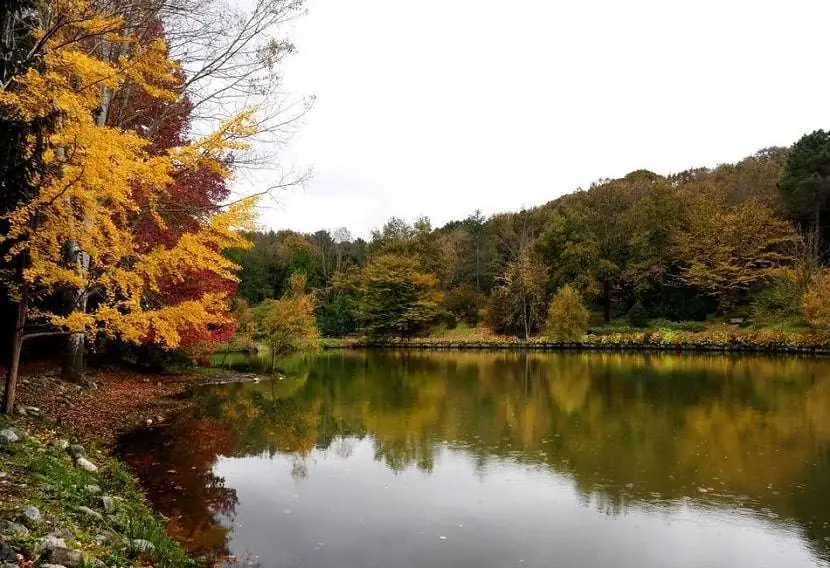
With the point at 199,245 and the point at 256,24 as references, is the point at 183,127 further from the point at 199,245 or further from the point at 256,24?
the point at 199,245

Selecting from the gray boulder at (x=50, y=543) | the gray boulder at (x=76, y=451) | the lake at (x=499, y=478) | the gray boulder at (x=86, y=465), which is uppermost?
the gray boulder at (x=50, y=543)

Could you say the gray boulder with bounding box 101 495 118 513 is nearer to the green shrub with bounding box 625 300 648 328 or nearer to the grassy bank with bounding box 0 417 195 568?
the grassy bank with bounding box 0 417 195 568

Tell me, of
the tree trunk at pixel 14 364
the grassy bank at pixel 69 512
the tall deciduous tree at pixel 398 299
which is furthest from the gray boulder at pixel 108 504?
the tall deciduous tree at pixel 398 299

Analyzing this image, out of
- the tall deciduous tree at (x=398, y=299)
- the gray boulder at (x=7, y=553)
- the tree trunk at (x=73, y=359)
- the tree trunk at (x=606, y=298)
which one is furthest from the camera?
the tall deciduous tree at (x=398, y=299)

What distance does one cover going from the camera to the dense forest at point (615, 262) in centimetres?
4178

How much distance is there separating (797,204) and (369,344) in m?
34.0

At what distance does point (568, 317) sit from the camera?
129 ft

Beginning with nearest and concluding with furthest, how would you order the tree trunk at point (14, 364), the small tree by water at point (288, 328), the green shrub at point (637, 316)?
the tree trunk at point (14, 364)
the small tree by water at point (288, 328)
the green shrub at point (637, 316)

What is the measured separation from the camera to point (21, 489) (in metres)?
5.16

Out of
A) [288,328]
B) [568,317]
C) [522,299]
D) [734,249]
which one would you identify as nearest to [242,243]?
[288,328]

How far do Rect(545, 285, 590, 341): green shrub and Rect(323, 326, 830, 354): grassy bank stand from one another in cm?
61

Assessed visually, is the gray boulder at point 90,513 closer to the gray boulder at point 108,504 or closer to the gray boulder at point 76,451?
the gray boulder at point 108,504

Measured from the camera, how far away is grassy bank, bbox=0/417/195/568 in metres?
4.09

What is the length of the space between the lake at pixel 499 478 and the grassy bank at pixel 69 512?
2.24 ft
